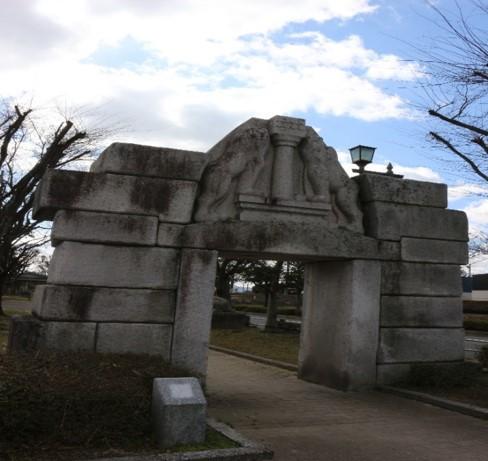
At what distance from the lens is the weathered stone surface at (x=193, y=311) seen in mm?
7816

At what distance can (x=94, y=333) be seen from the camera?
293 inches

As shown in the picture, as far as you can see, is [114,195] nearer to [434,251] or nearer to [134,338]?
[134,338]

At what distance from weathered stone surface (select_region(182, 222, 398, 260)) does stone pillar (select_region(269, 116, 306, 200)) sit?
2.05ft

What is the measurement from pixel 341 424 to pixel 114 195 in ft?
14.1

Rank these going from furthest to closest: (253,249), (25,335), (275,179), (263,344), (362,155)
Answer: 1. (263,344)
2. (362,155)
3. (275,179)
4. (253,249)
5. (25,335)

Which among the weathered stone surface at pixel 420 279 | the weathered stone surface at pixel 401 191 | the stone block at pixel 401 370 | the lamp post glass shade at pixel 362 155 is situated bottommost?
the stone block at pixel 401 370

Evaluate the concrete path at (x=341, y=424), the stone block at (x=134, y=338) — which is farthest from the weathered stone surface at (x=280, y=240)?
the concrete path at (x=341, y=424)

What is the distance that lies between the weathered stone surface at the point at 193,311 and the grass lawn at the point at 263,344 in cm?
496

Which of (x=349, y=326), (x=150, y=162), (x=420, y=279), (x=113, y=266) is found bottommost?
(x=349, y=326)

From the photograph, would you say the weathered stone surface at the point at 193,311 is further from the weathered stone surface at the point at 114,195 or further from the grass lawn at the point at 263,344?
the grass lawn at the point at 263,344

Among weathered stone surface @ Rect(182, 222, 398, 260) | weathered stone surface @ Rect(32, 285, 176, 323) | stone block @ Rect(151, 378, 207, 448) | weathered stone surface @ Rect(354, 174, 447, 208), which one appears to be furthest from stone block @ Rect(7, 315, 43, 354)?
weathered stone surface @ Rect(354, 174, 447, 208)

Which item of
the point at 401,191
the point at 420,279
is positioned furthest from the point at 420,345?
the point at 401,191

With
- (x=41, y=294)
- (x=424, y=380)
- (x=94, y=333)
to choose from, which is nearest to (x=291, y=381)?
(x=424, y=380)

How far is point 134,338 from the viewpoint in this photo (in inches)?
301
